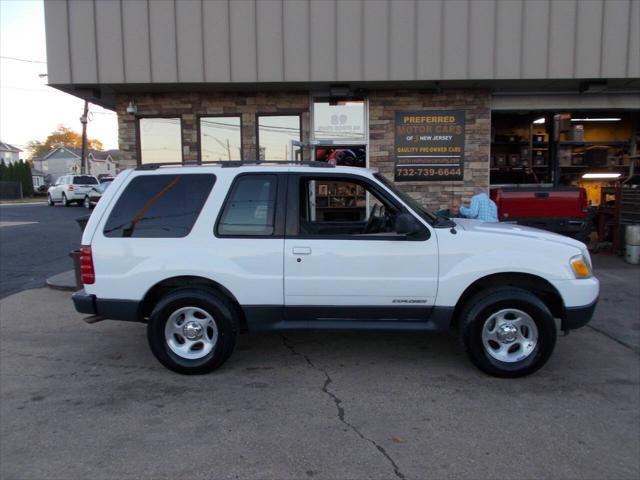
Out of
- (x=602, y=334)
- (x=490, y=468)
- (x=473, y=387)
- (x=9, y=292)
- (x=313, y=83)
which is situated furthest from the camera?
(x=313, y=83)

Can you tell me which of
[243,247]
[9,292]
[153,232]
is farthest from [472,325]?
[9,292]

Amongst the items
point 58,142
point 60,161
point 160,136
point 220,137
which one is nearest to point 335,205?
point 220,137

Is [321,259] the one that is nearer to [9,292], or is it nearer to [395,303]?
[395,303]

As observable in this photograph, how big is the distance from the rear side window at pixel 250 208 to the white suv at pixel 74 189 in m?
27.3

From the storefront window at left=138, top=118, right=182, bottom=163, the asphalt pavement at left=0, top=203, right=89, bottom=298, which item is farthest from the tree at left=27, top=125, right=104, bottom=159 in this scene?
the storefront window at left=138, top=118, right=182, bottom=163

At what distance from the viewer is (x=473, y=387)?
14.1 ft

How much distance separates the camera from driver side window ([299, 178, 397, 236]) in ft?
15.7

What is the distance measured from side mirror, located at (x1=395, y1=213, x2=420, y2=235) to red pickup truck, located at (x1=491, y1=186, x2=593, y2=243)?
18.0ft

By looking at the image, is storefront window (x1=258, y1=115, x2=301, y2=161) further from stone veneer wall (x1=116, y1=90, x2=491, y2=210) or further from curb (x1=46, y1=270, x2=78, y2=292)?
curb (x1=46, y1=270, x2=78, y2=292)

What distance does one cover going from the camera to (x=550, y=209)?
9281mm

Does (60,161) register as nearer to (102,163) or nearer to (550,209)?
(102,163)

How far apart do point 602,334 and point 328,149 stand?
224 inches

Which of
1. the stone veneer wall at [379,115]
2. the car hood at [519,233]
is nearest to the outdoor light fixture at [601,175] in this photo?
the stone veneer wall at [379,115]

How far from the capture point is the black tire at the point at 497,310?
4355 millimetres
